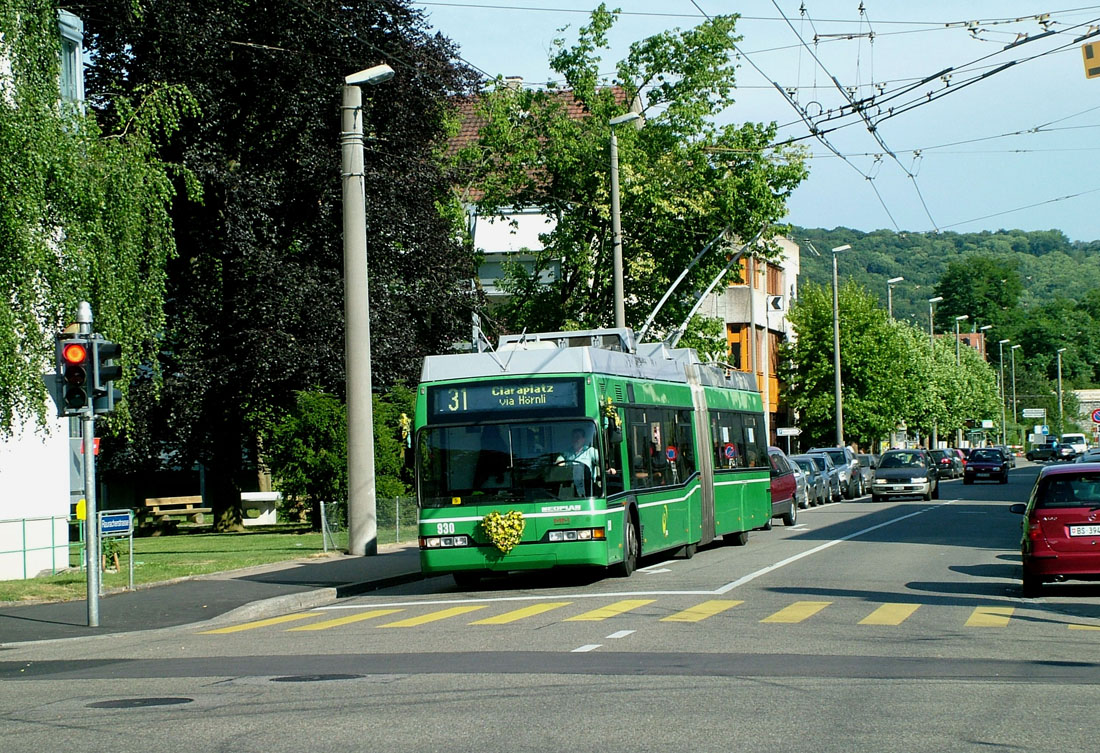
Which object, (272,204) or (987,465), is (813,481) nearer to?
(987,465)

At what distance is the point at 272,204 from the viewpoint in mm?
34938

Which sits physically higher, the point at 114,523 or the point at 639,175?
the point at 639,175

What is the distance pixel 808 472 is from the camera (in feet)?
161

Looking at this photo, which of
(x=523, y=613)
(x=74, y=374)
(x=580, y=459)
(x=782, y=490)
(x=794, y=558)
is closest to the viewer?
(x=74, y=374)

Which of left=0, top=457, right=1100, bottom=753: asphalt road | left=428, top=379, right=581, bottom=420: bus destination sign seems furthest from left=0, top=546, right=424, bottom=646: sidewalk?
left=428, top=379, right=581, bottom=420: bus destination sign

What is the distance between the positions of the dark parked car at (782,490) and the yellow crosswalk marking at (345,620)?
17304 mm

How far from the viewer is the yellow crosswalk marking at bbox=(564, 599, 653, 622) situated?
1525cm

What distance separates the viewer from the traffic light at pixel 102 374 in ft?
52.8

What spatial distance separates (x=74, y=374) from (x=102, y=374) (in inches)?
11.9

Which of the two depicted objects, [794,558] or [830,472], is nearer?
[794,558]

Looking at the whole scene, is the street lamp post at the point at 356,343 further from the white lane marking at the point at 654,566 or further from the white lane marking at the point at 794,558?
the white lane marking at the point at 794,558

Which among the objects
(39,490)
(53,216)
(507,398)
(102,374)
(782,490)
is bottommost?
(782,490)

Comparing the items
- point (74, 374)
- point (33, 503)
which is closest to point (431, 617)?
point (74, 374)

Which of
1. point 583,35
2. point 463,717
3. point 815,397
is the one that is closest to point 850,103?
point 463,717
